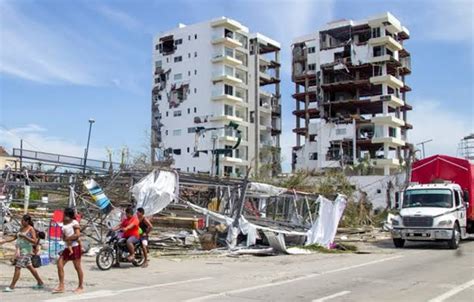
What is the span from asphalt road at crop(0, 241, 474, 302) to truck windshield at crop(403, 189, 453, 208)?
4.77 meters

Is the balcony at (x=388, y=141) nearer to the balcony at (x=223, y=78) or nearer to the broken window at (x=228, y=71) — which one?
the balcony at (x=223, y=78)

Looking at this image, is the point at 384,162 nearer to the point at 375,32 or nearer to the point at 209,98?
the point at 375,32

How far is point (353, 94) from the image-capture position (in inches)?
3450

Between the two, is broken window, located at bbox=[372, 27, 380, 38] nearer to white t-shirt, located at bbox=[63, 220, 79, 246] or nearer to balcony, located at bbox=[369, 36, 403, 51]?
balcony, located at bbox=[369, 36, 403, 51]

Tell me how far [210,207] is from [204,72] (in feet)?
212

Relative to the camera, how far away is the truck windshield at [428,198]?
2328 centimetres

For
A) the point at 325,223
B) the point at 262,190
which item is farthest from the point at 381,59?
the point at 262,190

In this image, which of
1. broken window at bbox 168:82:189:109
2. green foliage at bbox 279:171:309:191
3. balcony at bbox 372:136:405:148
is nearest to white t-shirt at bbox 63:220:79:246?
green foliage at bbox 279:171:309:191

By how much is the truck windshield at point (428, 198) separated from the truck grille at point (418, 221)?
1179 millimetres

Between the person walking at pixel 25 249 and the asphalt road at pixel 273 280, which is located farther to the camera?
the person walking at pixel 25 249

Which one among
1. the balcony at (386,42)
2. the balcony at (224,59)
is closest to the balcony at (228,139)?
the balcony at (224,59)

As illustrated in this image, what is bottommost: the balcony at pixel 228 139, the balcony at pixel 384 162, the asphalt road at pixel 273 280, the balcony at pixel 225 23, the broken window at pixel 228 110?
the asphalt road at pixel 273 280

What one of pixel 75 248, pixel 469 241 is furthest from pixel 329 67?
pixel 75 248

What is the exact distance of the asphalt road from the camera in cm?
1055
